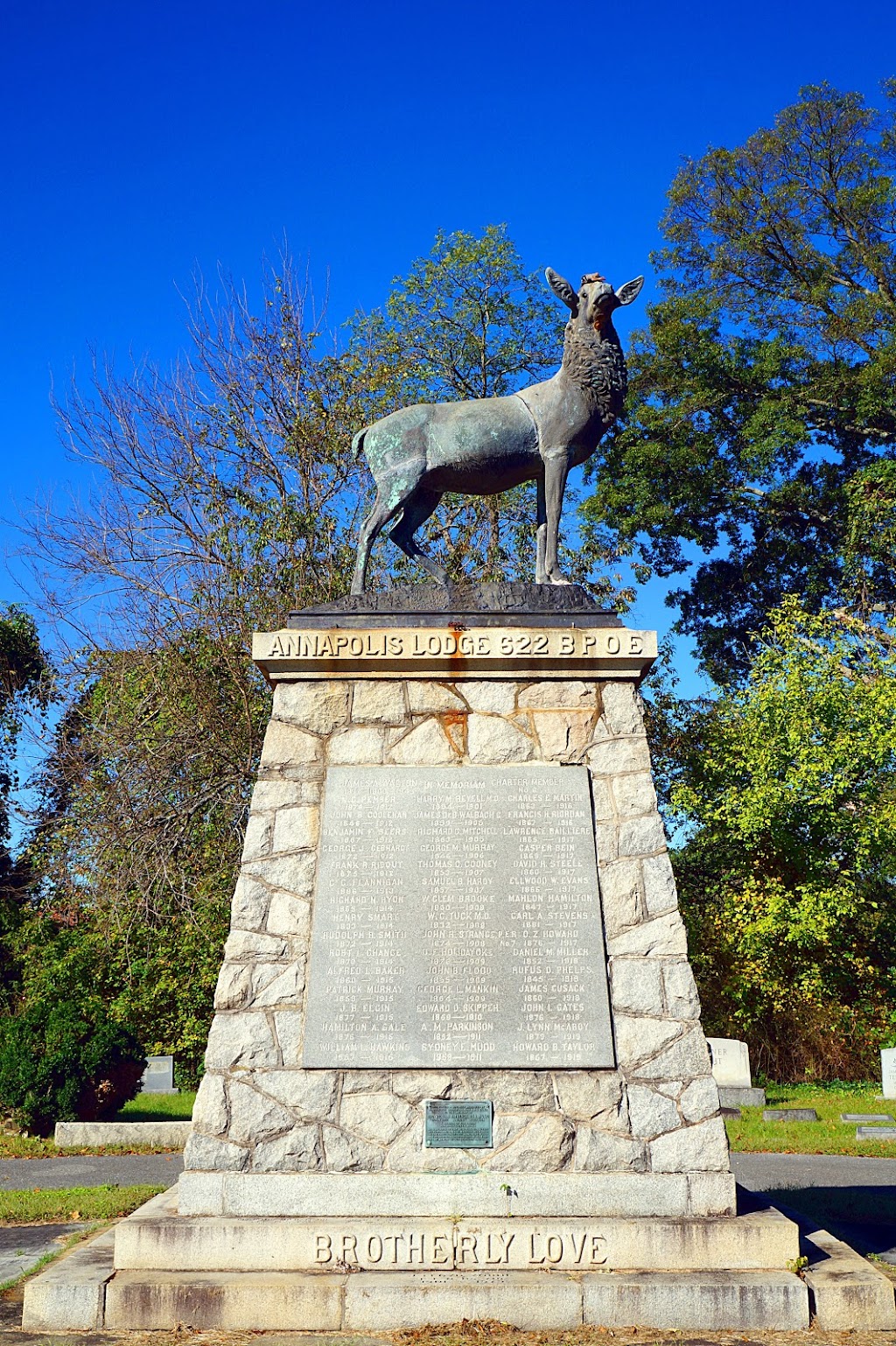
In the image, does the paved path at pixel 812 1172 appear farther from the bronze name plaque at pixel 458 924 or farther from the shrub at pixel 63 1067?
the shrub at pixel 63 1067

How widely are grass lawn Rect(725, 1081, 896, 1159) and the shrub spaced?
6456mm

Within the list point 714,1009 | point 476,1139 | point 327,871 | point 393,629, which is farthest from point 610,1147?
point 714,1009

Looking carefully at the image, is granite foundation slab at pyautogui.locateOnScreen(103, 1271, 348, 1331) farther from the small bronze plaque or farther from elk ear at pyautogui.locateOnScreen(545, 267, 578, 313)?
elk ear at pyautogui.locateOnScreen(545, 267, 578, 313)

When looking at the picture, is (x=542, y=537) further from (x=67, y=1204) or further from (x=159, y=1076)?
(x=159, y=1076)

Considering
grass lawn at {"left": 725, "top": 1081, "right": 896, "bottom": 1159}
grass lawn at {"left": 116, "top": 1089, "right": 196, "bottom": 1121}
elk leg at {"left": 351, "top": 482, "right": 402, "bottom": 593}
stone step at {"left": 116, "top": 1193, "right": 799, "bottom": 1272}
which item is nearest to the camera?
stone step at {"left": 116, "top": 1193, "right": 799, "bottom": 1272}

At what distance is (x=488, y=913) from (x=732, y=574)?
2019cm

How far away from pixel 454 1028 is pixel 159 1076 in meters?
12.5

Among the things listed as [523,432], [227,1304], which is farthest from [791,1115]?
[227,1304]

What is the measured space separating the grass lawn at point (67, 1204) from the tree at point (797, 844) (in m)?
11.6

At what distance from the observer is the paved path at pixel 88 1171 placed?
952 cm

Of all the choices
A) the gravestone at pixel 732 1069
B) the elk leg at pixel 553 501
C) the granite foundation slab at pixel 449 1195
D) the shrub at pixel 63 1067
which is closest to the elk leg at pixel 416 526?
the elk leg at pixel 553 501

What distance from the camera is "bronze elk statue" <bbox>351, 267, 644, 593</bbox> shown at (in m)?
6.74

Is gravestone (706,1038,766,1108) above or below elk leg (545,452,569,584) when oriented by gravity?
below

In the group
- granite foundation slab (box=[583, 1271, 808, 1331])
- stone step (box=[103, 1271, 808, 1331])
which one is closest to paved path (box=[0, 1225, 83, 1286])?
stone step (box=[103, 1271, 808, 1331])
